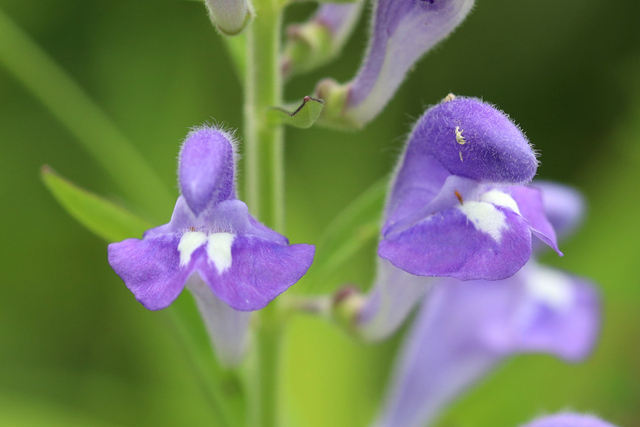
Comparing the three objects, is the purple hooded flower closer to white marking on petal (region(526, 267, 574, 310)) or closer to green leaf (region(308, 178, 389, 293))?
green leaf (region(308, 178, 389, 293))

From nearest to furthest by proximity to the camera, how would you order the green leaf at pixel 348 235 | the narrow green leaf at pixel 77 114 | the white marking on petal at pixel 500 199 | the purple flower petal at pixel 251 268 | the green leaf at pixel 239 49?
the purple flower petal at pixel 251 268, the white marking on petal at pixel 500 199, the green leaf at pixel 239 49, the green leaf at pixel 348 235, the narrow green leaf at pixel 77 114

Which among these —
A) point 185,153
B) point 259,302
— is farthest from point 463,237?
point 185,153

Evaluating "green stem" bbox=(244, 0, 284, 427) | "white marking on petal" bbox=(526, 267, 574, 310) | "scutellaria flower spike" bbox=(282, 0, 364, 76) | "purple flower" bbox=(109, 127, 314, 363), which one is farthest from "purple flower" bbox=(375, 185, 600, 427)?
"purple flower" bbox=(109, 127, 314, 363)

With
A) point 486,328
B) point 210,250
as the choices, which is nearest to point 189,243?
point 210,250

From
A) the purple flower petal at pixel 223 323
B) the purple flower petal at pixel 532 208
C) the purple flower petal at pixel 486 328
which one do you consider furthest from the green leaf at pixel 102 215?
the purple flower petal at pixel 486 328

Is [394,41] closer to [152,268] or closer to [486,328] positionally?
[152,268]

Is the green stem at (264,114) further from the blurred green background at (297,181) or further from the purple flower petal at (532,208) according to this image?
the blurred green background at (297,181)
